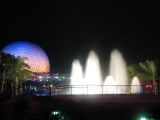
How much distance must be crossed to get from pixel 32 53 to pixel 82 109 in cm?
6982

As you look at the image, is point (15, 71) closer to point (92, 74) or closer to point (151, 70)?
point (92, 74)

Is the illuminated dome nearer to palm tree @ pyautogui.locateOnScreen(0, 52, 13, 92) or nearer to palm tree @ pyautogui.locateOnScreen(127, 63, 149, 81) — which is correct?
palm tree @ pyautogui.locateOnScreen(127, 63, 149, 81)

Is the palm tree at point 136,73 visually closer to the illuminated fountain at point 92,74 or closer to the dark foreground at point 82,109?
the illuminated fountain at point 92,74

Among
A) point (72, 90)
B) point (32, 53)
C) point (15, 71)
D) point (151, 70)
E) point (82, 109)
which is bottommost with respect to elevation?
point (82, 109)

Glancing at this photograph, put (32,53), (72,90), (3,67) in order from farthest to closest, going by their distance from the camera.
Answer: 1. (32,53)
2. (3,67)
3. (72,90)

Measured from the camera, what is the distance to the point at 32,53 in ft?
271

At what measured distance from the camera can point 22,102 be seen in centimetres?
1983

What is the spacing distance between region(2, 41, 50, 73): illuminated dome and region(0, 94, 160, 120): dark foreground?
189ft

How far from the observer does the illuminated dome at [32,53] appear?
80.9 m

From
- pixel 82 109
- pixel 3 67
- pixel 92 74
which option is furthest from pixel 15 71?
pixel 82 109

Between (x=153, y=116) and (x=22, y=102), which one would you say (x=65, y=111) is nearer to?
(x=153, y=116)

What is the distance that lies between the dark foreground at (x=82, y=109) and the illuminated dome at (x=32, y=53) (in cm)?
5765

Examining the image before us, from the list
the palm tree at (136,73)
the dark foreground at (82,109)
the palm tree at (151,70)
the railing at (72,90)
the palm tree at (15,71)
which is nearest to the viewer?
the dark foreground at (82,109)

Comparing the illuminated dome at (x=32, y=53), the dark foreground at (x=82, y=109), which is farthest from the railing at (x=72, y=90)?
the illuminated dome at (x=32, y=53)
